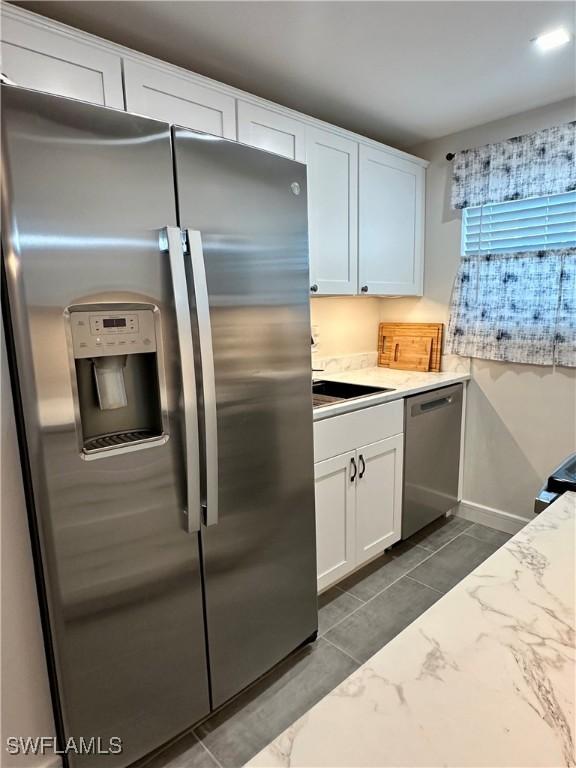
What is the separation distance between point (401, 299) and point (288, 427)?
6.14 feet

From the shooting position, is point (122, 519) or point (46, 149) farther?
point (122, 519)

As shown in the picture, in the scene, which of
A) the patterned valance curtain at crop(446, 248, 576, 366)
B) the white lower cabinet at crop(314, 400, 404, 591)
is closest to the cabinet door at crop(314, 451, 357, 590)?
the white lower cabinet at crop(314, 400, 404, 591)

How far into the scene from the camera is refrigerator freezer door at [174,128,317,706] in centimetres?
136

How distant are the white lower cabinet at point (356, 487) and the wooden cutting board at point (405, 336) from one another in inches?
29.8

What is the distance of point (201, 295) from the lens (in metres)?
1.28

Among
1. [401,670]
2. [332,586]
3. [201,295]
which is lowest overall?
[332,586]

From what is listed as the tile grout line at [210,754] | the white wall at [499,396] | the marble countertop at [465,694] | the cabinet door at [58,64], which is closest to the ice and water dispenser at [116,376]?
the cabinet door at [58,64]

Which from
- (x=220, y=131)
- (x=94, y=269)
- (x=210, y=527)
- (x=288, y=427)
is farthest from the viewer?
(x=220, y=131)

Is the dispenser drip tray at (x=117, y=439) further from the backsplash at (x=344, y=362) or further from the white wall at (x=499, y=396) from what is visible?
the white wall at (x=499, y=396)

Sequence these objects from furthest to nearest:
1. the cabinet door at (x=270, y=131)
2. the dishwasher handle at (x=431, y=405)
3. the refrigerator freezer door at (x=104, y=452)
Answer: the dishwasher handle at (x=431, y=405)
the cabinet door at (x=270, y=131)
the refrigerator freezer door at (x=104, y=452)

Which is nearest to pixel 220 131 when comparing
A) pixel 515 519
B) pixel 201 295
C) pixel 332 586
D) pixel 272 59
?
pixel 272 59

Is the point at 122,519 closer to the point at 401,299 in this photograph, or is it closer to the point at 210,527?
the point at 210,527

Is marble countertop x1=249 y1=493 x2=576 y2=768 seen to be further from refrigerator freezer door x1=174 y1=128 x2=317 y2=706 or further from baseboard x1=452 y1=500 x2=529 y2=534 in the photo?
baseboard x1=452 y1=500 x2=529 y2=534

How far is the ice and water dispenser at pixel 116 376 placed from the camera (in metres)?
1.14
